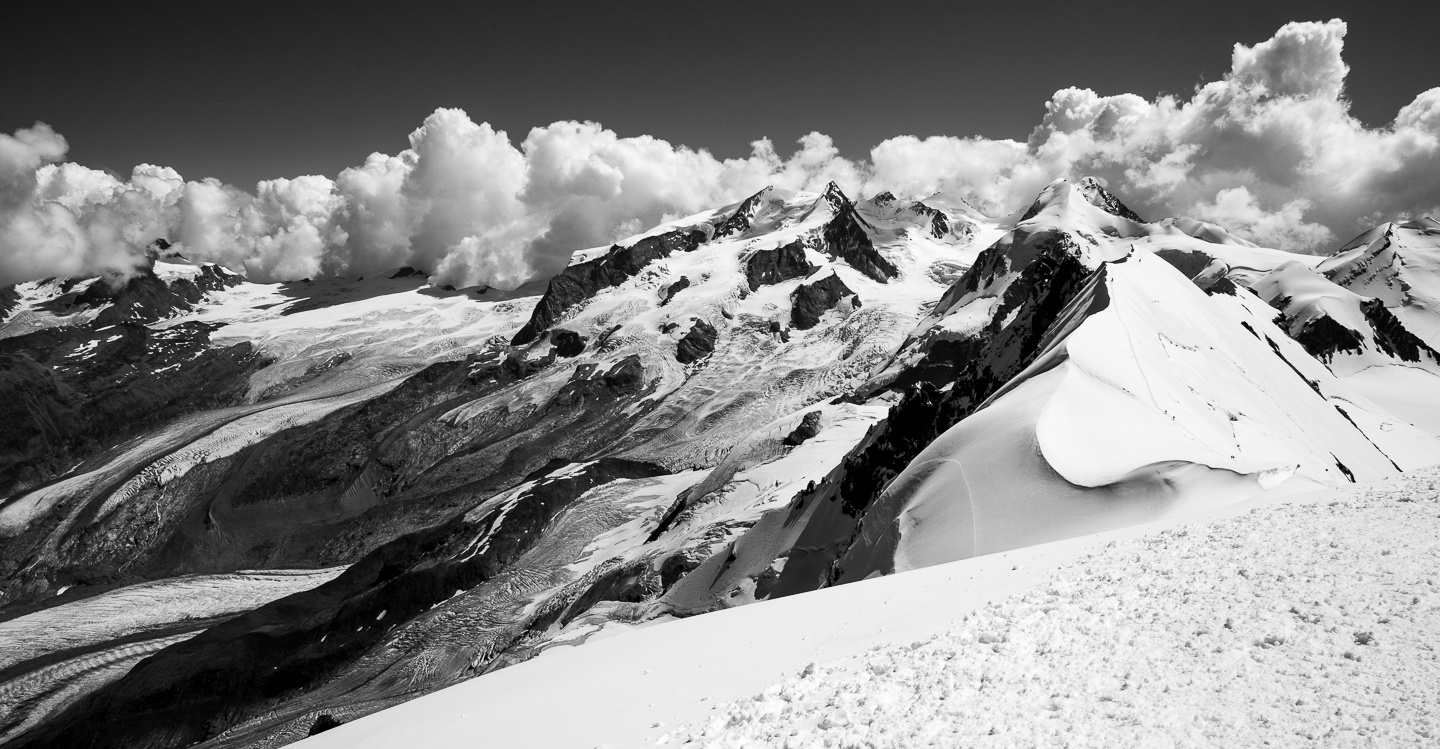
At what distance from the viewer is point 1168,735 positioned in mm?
7820

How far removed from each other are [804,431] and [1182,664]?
108571mm

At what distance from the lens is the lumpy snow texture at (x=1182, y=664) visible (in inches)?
311

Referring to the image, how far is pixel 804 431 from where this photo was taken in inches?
4619

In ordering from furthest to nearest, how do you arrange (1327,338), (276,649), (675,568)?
A: (1327,338) < (276,649) < (675,568)

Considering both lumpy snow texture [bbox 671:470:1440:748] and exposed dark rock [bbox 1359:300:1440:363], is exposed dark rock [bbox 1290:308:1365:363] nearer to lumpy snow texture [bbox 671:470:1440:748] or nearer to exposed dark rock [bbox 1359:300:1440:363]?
exposed dark rock [bbox 1359:300:1440:363]

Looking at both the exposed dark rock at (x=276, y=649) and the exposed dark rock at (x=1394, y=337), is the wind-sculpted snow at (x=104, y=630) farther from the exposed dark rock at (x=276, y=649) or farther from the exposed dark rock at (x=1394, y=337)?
the exposed dark rock at (x=1394, y=337)

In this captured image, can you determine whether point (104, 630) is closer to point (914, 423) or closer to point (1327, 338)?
point (914, 423)

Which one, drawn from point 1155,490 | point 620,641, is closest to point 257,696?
point 620,641

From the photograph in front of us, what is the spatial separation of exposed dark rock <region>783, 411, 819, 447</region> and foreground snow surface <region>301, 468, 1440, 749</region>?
97742 mm

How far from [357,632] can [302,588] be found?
59651mm

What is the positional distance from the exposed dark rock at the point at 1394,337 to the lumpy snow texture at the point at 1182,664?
483 feet

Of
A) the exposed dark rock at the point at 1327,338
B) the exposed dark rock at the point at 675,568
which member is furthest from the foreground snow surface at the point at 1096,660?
the exposed dark rock at the point at 1327,338

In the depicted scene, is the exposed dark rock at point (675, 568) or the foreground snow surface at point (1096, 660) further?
the exposed dark rock at point (675, 568)

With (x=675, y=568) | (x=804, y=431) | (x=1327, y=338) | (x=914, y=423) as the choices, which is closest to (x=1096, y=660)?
(x=914, y=423)
